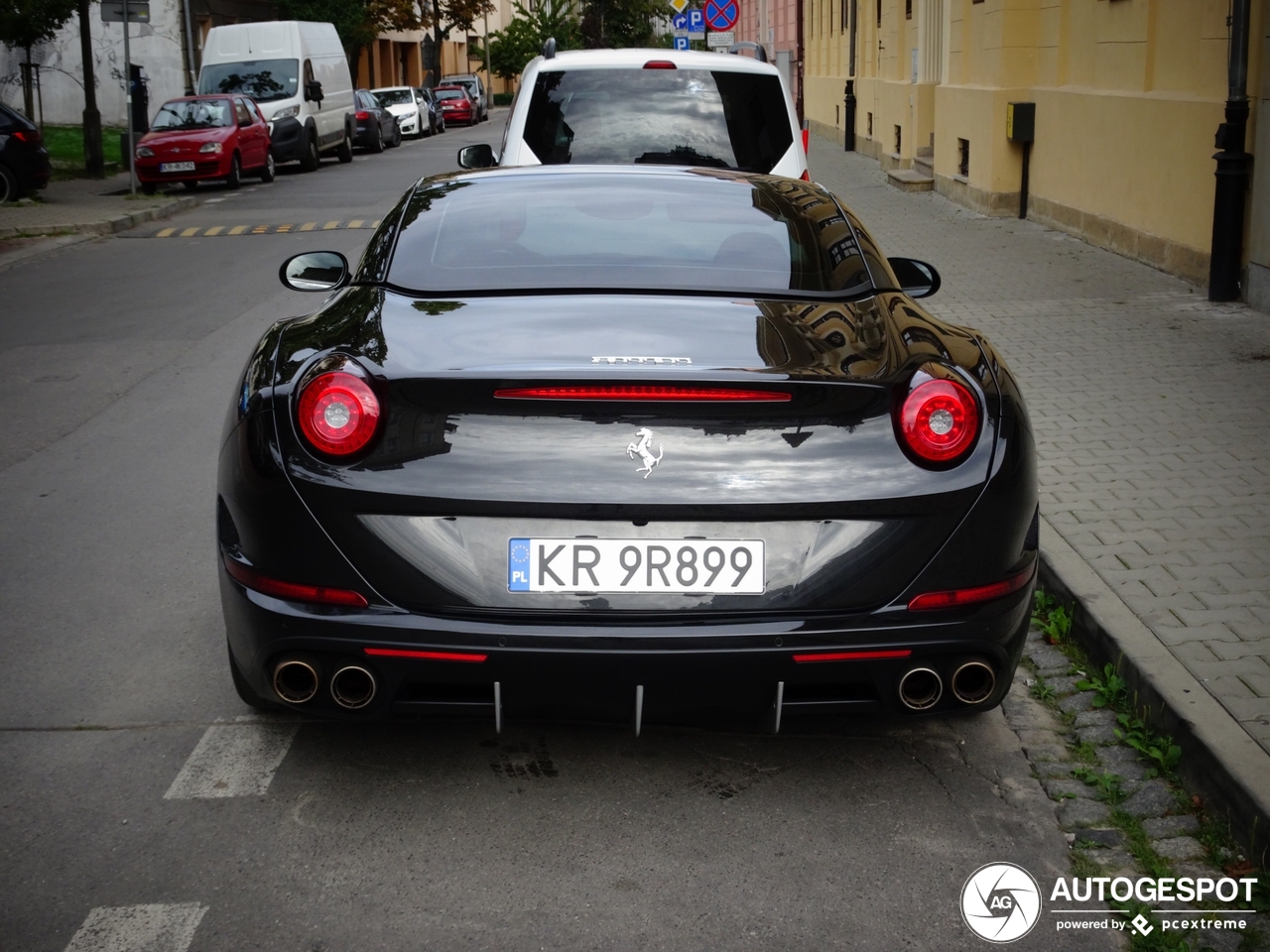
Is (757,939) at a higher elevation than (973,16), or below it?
below

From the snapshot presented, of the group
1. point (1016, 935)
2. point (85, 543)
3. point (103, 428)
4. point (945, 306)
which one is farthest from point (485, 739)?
point (945, 306)

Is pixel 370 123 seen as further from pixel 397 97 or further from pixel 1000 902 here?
pixel 1000 902

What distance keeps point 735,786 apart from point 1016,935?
88 centimetres

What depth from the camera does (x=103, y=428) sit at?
8.33 meters

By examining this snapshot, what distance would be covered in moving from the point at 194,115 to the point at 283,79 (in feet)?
16.3

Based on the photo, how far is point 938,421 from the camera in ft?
11.4

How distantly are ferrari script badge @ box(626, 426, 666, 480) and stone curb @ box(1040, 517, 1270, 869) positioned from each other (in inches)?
61.1

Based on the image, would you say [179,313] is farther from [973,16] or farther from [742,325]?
[973,16]

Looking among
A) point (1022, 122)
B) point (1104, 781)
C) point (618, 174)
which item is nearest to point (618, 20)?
point (1022, 122)

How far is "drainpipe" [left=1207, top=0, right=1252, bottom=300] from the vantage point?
34.6 ft

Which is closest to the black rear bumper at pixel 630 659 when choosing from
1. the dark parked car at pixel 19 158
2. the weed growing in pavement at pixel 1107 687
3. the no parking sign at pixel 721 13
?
the weed growing in pavement at pixel 1107 687

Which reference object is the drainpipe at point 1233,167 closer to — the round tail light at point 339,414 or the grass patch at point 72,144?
the round tail light at point 339,414

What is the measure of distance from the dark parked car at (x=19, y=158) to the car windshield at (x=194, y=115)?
4072mm

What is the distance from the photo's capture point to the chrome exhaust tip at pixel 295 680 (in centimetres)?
354
